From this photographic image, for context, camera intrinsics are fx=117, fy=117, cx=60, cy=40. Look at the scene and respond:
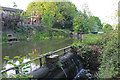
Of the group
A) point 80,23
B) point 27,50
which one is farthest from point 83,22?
point 27,50

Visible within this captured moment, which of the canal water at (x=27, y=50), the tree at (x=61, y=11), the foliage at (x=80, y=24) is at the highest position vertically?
the tree at (x=61, y=11)

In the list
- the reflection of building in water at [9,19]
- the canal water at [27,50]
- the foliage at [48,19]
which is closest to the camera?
the canal water at [27,50]

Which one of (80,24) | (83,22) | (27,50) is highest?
(83,22)

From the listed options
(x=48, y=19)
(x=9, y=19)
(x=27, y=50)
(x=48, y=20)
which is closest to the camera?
(x=27, y=50)

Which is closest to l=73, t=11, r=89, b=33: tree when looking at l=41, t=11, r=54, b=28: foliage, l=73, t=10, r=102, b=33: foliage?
l=73, t=10, r=102, b=33: foliage

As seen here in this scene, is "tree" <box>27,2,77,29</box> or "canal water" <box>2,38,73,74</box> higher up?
"tree" <box>27,2,77,29</box>

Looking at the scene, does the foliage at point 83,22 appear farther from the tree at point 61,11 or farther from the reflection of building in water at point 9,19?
the reflection of building in water at point 9,19

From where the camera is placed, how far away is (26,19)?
1429 cm

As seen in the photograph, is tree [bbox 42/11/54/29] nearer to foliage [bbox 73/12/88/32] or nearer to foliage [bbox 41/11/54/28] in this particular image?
foliage [bbox 41/11/54/28]

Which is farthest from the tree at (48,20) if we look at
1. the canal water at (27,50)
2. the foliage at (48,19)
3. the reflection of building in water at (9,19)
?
the canal water at (27,50)

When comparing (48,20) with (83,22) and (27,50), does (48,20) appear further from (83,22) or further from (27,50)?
(27,50)

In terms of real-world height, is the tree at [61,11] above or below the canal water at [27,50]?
above

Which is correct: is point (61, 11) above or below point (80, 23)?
above

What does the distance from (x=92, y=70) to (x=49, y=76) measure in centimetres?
230
